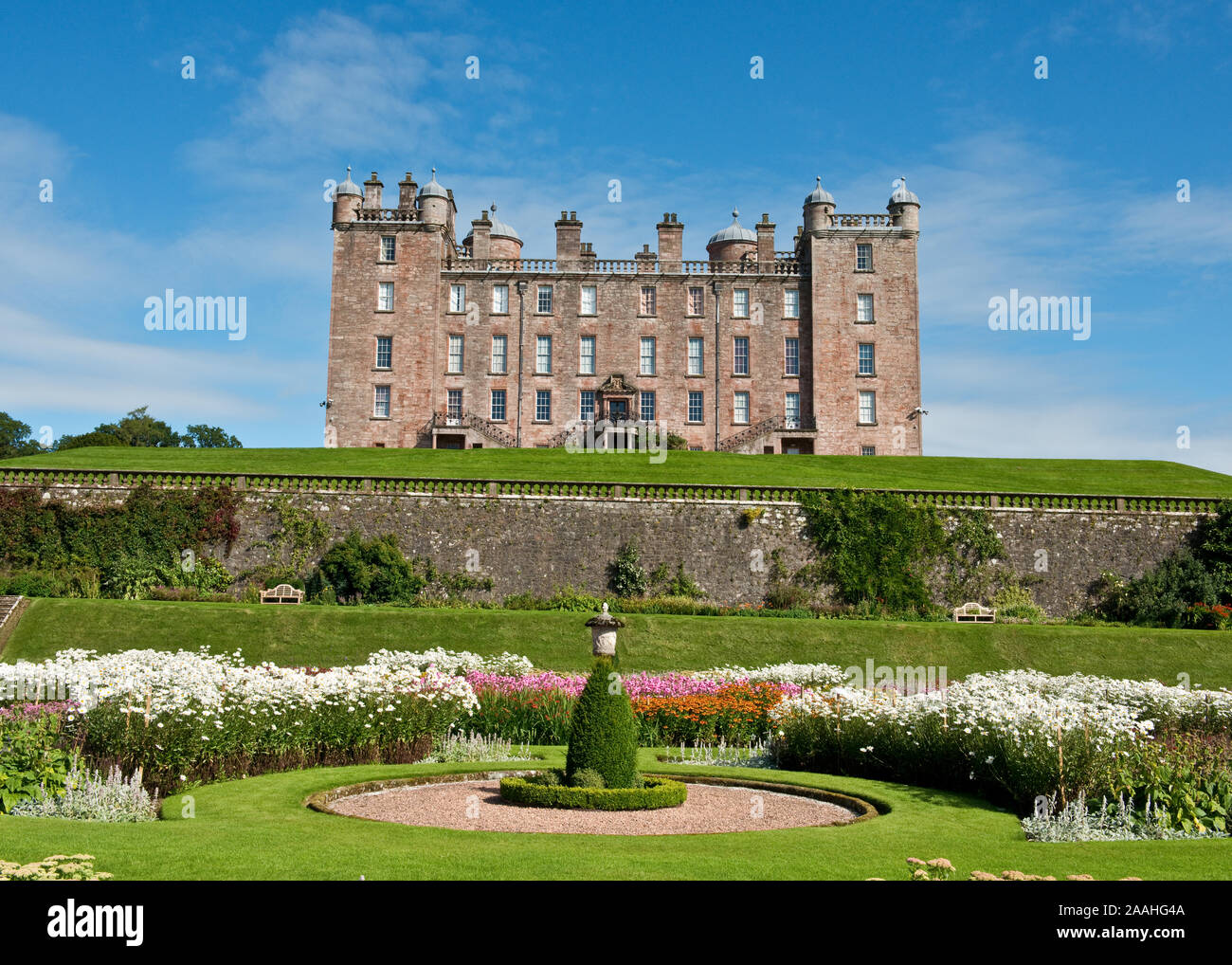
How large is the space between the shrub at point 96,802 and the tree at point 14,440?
66.3 meters

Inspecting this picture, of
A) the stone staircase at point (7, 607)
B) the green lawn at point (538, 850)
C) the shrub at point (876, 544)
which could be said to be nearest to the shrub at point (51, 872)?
the green lawn at point (538, 850)

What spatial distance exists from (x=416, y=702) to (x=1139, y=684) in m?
10.7

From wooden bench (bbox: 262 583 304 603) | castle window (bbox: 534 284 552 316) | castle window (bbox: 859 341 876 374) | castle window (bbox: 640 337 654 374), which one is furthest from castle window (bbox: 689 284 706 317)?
wooden bench (bbox: 262 583 304 603)

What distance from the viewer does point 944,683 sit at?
20609 millimetres

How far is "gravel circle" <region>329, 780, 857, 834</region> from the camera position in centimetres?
1060

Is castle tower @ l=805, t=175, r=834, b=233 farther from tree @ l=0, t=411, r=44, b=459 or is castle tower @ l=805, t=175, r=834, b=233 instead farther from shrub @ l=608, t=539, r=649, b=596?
tree @ l=0, t=411, r=44, b=459

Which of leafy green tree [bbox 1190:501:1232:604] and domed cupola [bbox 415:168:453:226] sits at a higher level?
domed cupola [bbox 415:168:453:226]

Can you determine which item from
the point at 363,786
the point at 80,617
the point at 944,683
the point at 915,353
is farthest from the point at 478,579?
the point at 915,353

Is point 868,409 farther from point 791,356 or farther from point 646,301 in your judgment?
point 646,301

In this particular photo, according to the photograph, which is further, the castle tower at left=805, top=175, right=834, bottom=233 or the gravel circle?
the castle tower at left=805, top=175, right=834, bottom=233

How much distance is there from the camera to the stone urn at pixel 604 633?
12.5m

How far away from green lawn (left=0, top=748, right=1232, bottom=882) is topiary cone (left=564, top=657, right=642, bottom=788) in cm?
202

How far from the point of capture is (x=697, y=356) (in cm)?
4922

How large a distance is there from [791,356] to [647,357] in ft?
22.4
